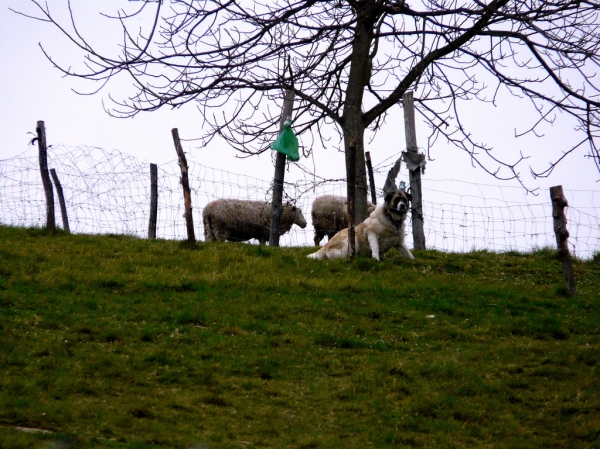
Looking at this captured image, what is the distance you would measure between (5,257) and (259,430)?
21.6ft

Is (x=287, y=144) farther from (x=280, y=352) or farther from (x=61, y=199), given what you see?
(x=280, y=352)

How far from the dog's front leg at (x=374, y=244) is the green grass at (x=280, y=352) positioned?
0.50m

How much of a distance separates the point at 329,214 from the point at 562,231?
1036cm

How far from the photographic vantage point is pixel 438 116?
14992mm

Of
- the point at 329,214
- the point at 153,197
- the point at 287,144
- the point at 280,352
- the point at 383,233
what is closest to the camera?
the point at 280,352

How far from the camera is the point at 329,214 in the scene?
21.2m

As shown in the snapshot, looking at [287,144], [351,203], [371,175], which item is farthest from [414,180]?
[287,144]

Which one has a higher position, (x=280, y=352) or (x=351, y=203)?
(x=351, y=203)

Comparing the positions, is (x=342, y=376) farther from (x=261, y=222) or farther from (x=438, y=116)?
(x=261, y=222)

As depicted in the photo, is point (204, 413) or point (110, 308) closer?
point (204, 413)

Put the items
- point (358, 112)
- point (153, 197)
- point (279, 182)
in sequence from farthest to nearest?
point (279, 182)
point (153, 197)
point (358, 112)

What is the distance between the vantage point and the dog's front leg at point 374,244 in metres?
13.2

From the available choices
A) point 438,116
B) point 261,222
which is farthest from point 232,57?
point 261,222

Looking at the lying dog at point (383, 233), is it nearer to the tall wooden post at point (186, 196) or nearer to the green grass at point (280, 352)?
the green grass at point (280, 352)
